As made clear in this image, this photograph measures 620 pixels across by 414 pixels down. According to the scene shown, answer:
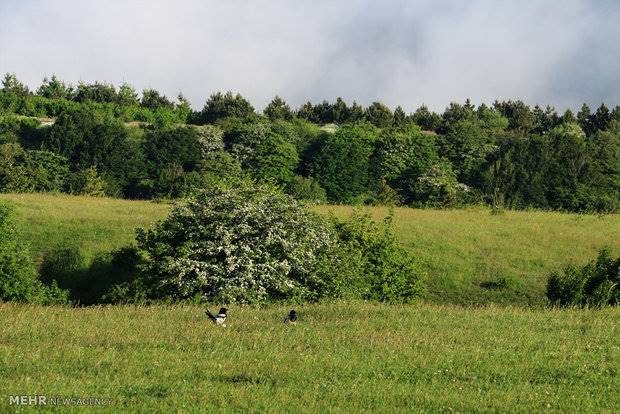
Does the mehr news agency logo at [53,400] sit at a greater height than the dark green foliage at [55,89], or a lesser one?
lesser

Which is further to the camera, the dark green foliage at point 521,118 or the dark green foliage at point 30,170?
the dark green foliage at point 521,118

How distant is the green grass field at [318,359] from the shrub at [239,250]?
8094 millimetres

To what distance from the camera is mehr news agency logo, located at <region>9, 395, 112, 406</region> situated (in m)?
12.7

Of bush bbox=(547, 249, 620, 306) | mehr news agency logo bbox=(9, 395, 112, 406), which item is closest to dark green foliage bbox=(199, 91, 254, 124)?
bush bbox=(547, 249, 620, 306)

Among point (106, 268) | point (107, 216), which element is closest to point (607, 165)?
point (107, 216)

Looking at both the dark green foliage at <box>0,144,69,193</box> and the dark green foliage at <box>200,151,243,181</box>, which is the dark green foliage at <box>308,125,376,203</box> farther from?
the dark green foliage at <box>0,144,69,193</box>

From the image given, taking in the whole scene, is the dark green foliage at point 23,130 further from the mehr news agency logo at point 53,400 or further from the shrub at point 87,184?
the mehr news agency logo at point 53,400

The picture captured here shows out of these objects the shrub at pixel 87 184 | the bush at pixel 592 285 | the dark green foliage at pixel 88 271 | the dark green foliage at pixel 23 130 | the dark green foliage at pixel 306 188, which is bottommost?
the dark green foliage at pixel 88 271

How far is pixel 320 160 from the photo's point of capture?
4318 inches

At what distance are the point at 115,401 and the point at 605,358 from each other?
11314 mm

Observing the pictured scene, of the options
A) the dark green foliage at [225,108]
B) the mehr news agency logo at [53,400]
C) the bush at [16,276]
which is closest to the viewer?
the mehr news agency logo at [53,400]

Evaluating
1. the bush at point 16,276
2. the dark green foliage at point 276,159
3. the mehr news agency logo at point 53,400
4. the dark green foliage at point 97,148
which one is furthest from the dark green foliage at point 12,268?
the dark green foliage at point 276,159

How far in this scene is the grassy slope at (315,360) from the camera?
13969 mm

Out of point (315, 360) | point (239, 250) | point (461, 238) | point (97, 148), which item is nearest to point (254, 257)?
point (239, 250)
